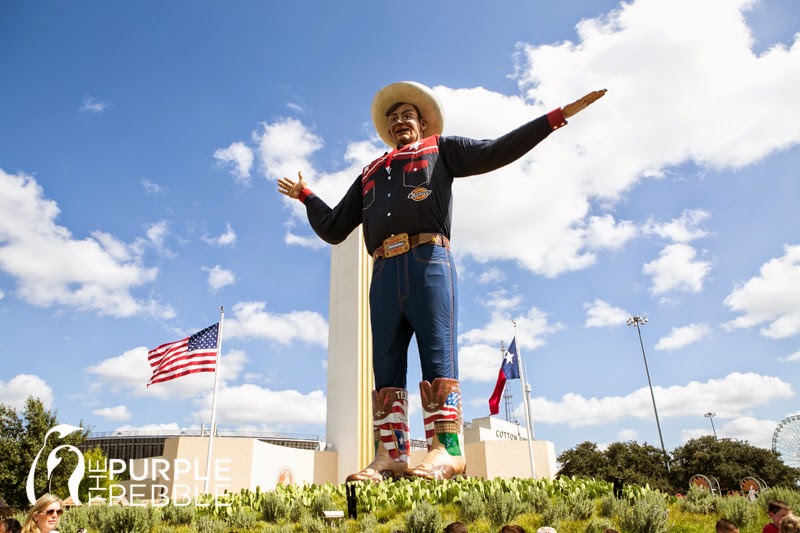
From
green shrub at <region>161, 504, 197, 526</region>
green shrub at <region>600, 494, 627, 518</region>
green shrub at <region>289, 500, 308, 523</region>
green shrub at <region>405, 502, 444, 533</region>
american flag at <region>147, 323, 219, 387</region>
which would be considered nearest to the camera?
green shrub at <region>405, 502, 444, 533</region>

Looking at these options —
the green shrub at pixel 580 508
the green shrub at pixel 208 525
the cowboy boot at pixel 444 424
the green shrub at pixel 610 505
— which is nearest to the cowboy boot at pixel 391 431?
the cowboy boot at pixel 444 424

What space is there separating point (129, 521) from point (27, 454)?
2049cm

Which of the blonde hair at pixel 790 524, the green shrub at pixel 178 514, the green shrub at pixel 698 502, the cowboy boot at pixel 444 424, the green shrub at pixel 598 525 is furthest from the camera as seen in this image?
the cowboy boot at pixel 444 424

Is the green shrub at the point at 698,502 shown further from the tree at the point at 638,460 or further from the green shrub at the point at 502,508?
the tree at the point at 638,460

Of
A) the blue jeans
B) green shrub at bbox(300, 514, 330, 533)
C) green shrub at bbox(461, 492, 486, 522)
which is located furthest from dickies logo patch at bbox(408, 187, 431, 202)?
green shrub at bbox(300, 514, 330, 533)

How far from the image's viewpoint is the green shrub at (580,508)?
5.27m

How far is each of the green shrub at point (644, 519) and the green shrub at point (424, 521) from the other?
156 centimetres

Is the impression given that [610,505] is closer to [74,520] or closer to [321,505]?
[321,505]

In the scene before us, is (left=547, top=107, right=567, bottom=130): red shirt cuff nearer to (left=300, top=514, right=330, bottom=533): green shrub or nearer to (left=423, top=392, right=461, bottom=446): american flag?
(left=423, top=392, right=461, bottom=446): american flag

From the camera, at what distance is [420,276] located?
22.9 ft

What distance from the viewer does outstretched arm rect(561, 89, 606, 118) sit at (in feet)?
21.8

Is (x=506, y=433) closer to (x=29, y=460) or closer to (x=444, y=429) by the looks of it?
(x=29, y=460)

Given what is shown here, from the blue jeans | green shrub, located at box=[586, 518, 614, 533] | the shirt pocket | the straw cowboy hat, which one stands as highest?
the straw cowboy hat

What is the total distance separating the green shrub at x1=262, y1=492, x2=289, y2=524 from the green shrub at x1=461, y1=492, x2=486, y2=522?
165 cm
